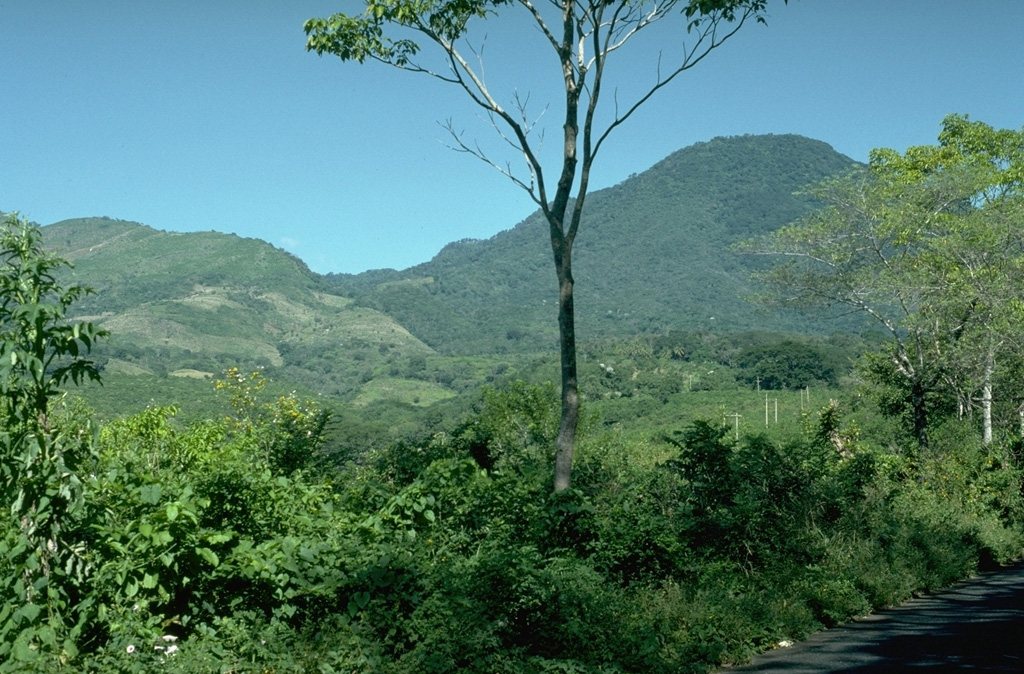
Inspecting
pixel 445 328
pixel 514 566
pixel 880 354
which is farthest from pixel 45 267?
pixel 445 328

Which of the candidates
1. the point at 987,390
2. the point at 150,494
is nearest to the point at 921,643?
the point at 150,494

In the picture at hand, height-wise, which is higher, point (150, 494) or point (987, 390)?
point (150, 494)

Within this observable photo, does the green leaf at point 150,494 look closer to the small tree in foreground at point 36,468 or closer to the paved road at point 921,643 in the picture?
the small tree in foreground at point 36,468

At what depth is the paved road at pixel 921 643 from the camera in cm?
664

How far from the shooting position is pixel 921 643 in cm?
745

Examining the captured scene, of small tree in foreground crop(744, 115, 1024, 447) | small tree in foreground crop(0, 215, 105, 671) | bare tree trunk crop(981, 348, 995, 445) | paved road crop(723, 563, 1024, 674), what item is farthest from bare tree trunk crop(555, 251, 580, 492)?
bare tree trunk crop(981, 348, 995, 445)

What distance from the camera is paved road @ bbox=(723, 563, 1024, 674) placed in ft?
21.8

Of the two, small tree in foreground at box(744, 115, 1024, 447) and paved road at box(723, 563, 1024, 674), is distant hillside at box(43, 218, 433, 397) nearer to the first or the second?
small tree in foreground at box(744, 115, 1024, 447)

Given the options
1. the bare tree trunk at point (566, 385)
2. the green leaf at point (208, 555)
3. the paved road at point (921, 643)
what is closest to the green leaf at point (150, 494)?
the green leaf at point (208, 555)

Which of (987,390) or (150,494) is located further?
(987,390)

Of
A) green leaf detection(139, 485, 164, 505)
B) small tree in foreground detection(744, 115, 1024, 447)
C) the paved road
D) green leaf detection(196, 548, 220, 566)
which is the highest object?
small tree in foreground detection(744, 115, 1024, 447)

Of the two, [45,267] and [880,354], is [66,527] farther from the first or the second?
[880,354]

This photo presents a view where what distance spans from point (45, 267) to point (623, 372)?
3204 inches

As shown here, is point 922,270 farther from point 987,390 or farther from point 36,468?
point 36,468
